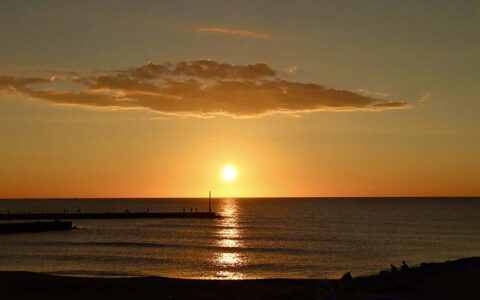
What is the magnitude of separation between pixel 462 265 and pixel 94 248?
1681 inches

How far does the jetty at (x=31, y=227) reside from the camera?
9119 centimetres

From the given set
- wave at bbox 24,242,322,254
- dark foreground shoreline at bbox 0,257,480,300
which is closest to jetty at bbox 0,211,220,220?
wave at bbox 24,242,322,254

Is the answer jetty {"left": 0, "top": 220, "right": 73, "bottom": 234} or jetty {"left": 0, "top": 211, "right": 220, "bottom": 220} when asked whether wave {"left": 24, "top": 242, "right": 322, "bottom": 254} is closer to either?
jetty {"left": 0, "top": 220, "right": 73, "bottom": 234}

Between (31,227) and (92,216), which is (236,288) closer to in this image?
(31,227)

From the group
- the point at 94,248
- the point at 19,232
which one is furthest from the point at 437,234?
the point at 19,232

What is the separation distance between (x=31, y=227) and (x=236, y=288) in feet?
247

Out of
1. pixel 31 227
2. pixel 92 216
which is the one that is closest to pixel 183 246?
pixel 31 227

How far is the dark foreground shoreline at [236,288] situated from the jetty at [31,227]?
205 ft

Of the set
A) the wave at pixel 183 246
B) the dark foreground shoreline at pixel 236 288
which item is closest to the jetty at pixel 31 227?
the wave at pixel 183 246

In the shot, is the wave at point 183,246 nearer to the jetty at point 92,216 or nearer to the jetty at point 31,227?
the jetty at point 31,227

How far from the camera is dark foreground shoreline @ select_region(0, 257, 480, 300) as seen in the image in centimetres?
2589

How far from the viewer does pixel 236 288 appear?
28875 millimetres

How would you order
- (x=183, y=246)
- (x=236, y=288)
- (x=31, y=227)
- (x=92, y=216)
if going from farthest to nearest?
(x=92, y=216) < (x=31, y=227) < (x=183, y=246) < (x=236, y=288)

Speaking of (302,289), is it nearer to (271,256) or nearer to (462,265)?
(462,265)
